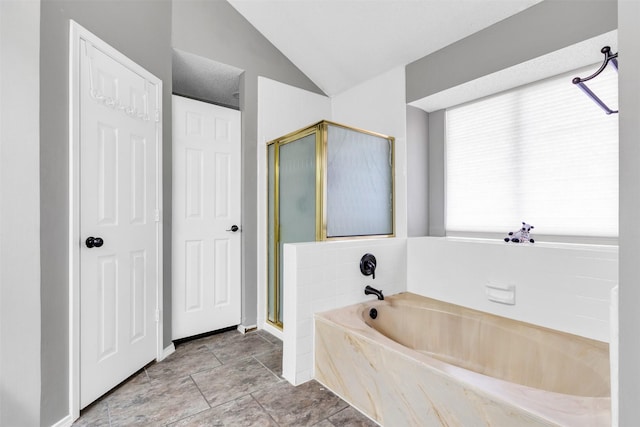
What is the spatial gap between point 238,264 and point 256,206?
55 cm

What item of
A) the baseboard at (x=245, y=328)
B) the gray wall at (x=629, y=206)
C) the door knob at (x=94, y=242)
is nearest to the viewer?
the gray wall at (x=629, y=206)

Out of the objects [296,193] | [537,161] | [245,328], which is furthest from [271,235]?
[537,161]

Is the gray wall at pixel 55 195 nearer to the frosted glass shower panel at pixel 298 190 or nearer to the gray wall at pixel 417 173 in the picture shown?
the frosted glass shower panel at pixel 298 190

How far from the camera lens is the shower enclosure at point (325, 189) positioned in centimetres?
222

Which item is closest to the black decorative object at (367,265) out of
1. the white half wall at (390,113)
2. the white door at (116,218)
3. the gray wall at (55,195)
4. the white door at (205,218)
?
the white half wall at (390,113)

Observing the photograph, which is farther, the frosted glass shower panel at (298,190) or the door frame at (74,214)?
the frosted glass shower panel at (298,190)

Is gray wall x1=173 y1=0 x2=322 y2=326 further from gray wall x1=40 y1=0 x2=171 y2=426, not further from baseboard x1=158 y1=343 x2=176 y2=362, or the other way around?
gray wall x1=40 y1=0 x2=171 y2=426

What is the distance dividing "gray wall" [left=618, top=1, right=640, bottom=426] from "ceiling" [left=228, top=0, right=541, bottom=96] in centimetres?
155

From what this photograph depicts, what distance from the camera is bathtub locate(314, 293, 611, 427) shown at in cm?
104

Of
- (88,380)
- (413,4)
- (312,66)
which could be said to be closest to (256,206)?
(312,66)

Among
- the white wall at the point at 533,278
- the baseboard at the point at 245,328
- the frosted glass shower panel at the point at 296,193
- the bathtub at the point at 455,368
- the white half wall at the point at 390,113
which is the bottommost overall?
the baseboard at the point at 245,328

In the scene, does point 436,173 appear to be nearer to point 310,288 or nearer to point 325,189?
point 325,189

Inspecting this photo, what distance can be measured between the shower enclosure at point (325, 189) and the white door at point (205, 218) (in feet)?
1.10

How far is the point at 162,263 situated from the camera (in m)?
2.27
